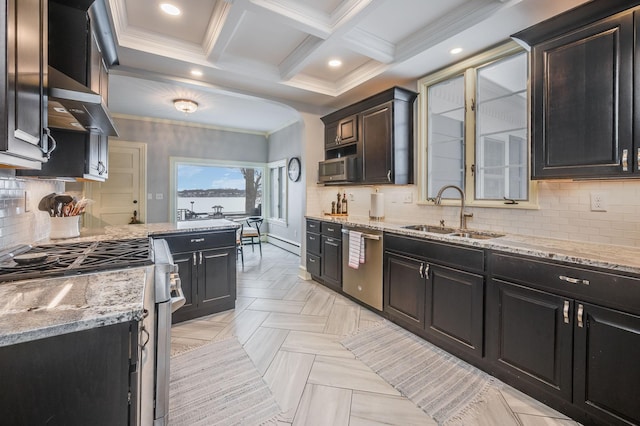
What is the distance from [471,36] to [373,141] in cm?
136

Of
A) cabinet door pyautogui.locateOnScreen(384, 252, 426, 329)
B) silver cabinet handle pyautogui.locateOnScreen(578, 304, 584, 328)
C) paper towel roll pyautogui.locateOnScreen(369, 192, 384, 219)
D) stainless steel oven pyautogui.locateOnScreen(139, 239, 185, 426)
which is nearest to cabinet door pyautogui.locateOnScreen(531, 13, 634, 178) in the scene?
silver cabinet handle pyautogui.locateOnScreen(578, 304, 584, 328)

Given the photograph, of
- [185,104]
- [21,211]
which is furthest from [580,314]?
[185,104]

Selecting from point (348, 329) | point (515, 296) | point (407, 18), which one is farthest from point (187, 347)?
point (407, 18)

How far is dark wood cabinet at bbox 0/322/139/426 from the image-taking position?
730 millimetres

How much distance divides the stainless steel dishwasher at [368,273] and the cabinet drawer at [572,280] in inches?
45.2

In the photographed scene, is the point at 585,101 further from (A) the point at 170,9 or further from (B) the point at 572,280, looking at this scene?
(A) the point at 170,9

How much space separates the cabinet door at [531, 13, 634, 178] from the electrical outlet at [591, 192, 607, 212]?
363 mm

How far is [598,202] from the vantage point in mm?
1979

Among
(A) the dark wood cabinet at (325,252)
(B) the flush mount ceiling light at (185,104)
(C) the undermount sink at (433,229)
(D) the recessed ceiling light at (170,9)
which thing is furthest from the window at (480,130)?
(B) the flush mount ceiling light at (185,104)

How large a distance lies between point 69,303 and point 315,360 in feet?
5.63

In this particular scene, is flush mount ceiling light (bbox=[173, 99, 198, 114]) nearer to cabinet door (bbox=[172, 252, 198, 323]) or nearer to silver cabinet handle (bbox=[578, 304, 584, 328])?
cabinet door (bbox=[172, 252, 198, 323])

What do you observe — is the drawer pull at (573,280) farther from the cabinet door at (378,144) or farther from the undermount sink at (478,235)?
the cabinet door at (378,144)

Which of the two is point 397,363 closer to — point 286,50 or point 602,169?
point 602,169

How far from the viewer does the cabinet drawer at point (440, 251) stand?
6.71 feet
